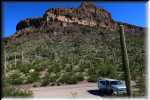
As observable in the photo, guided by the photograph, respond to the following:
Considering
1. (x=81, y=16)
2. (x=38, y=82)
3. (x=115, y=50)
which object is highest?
(x=81, y=16)

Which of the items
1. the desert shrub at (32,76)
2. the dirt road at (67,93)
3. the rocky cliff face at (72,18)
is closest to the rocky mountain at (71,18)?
the rocky cliff face at (72,18)

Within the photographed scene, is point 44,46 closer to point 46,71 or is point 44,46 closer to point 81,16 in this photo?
point 46,71

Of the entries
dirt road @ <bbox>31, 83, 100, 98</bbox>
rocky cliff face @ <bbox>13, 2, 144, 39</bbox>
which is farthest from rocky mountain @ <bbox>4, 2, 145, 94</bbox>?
dirt road @ <bbox>31, 83, 100, 98</bbox>

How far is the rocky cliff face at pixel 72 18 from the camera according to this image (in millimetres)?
48603

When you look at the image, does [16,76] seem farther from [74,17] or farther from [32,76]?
[74,17]

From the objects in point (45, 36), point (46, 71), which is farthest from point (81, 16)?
point (46, 71)

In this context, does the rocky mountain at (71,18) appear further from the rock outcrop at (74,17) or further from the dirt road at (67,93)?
the dirt road at (67,93)

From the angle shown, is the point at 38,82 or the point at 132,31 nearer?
the point at 38,82

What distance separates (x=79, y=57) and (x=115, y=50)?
11.8ft

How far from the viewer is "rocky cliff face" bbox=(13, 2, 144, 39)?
4860 centimetres

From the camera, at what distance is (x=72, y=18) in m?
51.4

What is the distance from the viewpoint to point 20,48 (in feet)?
122

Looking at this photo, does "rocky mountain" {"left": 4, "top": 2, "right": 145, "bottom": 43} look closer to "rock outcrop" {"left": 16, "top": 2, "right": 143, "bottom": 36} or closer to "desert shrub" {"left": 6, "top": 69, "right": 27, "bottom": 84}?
"rock outcrop" {"left": 16, "top": 2, "right": 143, "bottom": 36}

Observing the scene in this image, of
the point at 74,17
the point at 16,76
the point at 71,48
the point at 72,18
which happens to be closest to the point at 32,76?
the point at 16,76
